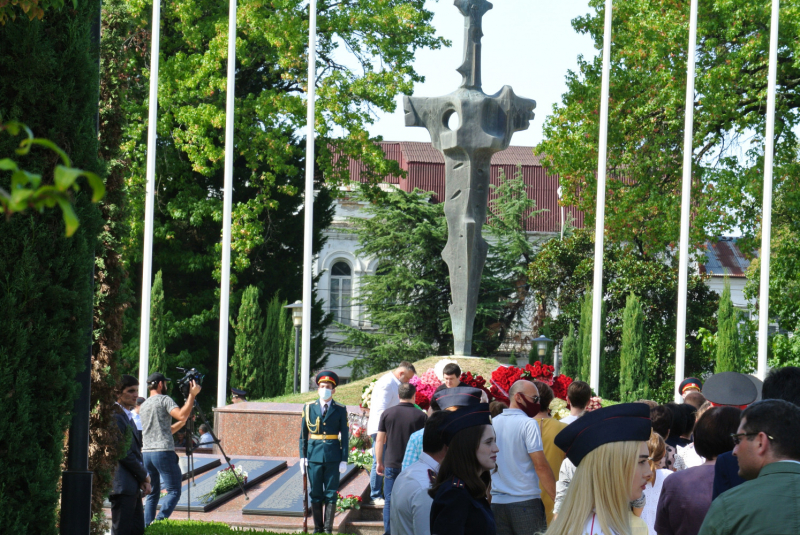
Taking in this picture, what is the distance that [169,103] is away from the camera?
22719mm

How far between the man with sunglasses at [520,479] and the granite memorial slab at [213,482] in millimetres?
4422

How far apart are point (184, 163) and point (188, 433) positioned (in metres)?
15.4

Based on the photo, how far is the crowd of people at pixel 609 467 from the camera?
2900 mm

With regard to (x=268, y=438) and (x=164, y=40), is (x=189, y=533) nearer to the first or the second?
(x=268, y=438)

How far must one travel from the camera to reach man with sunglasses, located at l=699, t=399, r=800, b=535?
9.04ft

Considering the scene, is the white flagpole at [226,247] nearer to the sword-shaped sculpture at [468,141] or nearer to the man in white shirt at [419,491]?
the sword-shaped sculpture at [468,141]

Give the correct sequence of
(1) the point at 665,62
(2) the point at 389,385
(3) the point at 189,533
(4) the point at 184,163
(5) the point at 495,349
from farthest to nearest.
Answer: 1. (5) the point at 495,349
2. (4) the point at 184,163
3. (1) the point at 665,62
4. (2) the point at 389,385
5. (3) the point at 189,533

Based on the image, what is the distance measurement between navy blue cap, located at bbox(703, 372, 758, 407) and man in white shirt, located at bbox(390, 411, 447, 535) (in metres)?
2.48

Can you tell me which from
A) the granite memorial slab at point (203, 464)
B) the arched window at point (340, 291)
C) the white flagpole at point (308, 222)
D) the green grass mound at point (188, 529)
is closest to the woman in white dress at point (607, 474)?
the green grass mound at point (188, 529)

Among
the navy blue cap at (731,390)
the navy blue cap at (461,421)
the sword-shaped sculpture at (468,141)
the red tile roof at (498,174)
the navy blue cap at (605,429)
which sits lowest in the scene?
the navy blue cap at (731,390)

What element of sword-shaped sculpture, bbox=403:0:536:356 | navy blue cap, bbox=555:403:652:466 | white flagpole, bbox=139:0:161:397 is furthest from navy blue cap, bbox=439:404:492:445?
white flagpole, bbox=139:0:161:397

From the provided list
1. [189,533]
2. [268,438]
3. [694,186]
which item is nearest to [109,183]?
[189,533]

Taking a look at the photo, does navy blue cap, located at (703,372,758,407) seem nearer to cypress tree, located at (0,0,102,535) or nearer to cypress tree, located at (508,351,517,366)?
cypress tree, located at (0,0,102,535)

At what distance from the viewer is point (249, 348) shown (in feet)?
83.8
